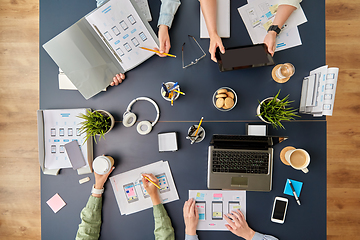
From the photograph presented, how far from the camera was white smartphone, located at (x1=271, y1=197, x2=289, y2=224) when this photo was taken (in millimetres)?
1100

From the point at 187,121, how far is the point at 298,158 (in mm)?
665

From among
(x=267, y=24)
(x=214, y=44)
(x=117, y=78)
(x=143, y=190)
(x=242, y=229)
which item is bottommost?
(x=242, y=229)

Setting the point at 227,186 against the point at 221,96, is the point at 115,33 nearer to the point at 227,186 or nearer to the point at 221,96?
the point at 221,96

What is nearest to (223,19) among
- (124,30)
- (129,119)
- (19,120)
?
(124,30)

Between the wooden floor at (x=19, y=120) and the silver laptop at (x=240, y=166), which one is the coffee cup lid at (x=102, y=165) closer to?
the silver laptop at (x=240, y=166)

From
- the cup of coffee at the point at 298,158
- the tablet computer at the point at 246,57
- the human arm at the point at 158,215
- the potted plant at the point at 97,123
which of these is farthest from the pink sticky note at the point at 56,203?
the cup of coffee at the point at 298,158

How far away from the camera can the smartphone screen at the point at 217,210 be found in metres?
1.15

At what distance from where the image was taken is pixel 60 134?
1158 mm

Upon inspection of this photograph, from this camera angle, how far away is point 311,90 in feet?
3.40

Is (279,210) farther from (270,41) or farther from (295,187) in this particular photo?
(270,41)

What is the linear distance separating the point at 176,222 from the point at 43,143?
3.11 feet

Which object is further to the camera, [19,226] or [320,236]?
[19,226]

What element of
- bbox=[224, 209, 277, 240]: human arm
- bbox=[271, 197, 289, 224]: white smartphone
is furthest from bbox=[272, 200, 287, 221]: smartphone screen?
bbox=[224, 209, 277, 240]: human arm

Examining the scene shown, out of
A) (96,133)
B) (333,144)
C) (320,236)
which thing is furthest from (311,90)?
(96,133)
